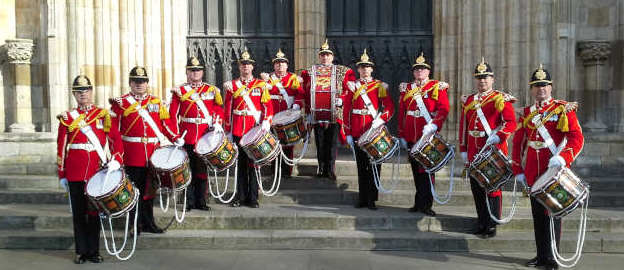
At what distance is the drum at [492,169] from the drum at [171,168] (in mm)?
3044

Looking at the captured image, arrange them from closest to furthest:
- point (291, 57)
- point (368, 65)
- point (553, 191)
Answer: point (553, 191) → point (368, 65) → point (291, 57)

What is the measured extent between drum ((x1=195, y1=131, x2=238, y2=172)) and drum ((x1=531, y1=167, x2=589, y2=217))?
3.23 meters

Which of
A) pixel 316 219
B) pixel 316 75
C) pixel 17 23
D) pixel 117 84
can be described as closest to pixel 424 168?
pixel 316 219

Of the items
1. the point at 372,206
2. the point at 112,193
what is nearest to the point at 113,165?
the point at 112,193

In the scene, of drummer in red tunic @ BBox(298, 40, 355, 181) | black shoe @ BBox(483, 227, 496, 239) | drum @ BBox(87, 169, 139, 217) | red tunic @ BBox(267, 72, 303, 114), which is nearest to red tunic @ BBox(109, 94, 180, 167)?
drum @ BBox(87, 169, 139, 217)

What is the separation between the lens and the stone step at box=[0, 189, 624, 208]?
291 inches

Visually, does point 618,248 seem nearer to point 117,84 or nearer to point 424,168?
point 424,168

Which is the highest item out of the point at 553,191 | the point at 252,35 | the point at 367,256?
the point at 252,35

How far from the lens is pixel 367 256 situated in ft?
19.9

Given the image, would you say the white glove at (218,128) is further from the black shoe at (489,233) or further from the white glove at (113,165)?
the black shoe at (489,233)

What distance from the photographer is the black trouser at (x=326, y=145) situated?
25.4 feet

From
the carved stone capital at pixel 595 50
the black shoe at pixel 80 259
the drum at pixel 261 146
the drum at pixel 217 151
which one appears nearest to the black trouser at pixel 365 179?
the drum at pixel 261 146

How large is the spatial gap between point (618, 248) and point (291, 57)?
19.2ft

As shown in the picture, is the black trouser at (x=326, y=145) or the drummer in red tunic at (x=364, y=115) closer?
the drummer in red tunic at (x=364, y=115)
